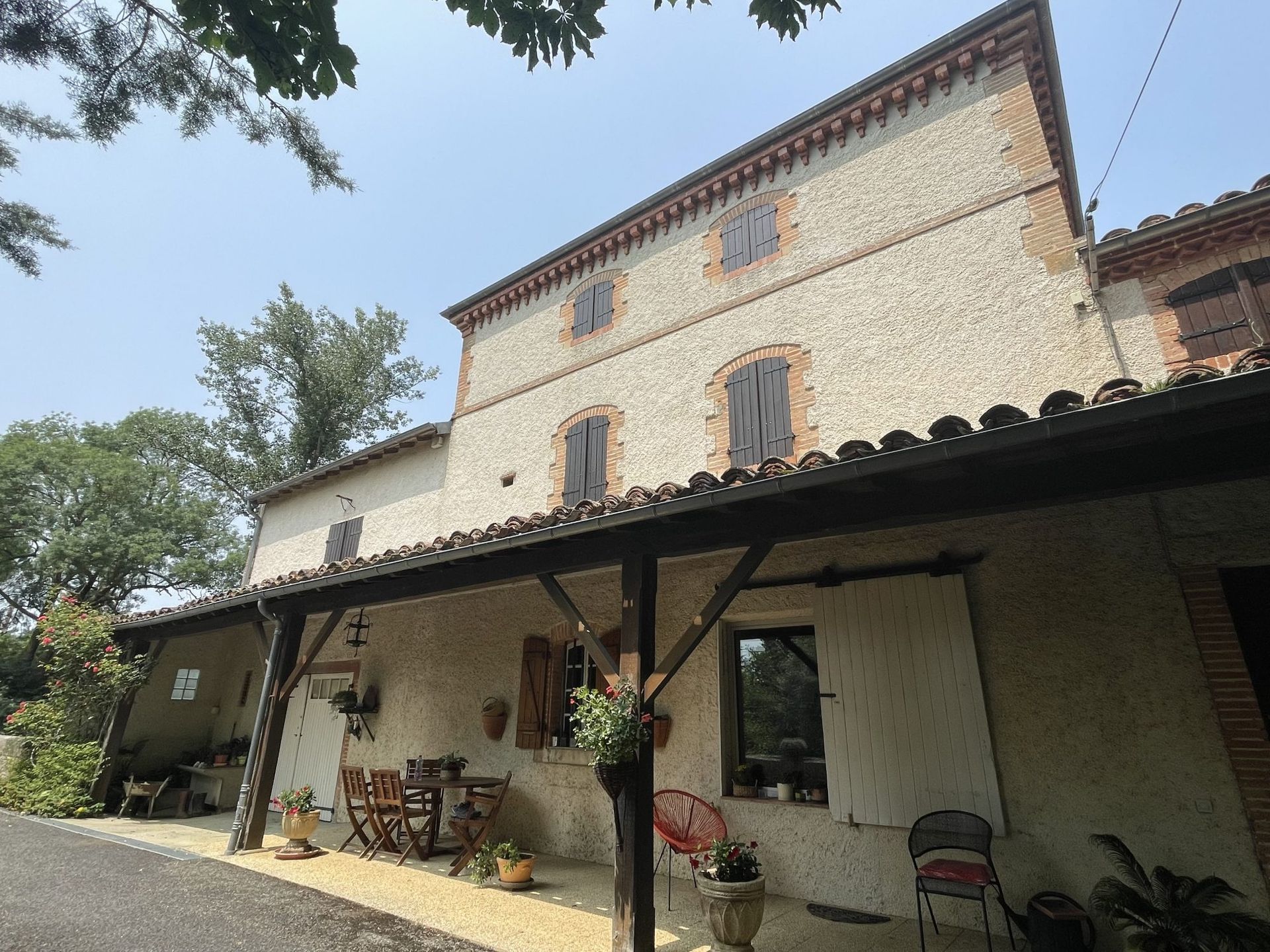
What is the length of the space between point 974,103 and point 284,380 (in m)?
19.6

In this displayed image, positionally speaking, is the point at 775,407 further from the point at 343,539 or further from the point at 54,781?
the point at 54,781

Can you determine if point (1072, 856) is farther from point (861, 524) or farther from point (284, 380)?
point (284, 380)

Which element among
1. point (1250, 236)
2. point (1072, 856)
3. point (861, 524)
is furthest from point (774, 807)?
point (1250, 236)

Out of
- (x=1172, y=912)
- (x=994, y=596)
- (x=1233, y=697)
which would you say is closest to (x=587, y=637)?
(x=994, y=596)

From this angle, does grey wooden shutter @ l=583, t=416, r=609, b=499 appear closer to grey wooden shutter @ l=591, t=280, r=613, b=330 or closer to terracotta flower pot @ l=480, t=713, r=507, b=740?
grey wooden shutter @ l=591, t=280, r=613, b=330

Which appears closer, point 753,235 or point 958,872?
point 958,872

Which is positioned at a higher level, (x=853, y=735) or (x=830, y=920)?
(x=853, y=735)

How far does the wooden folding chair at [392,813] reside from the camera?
6102 millimetres

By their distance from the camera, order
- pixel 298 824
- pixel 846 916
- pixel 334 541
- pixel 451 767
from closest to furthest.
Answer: pixel 846 916
pixel 298 824
pixel 451 767
pixel 334 541

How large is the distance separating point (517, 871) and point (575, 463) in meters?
4.91

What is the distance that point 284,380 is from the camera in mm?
19688

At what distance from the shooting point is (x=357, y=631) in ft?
29.3

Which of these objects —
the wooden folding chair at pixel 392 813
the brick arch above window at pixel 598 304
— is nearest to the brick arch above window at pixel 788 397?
the brick arch above window at pixel 598 304

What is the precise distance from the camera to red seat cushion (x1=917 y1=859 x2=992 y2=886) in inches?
145
